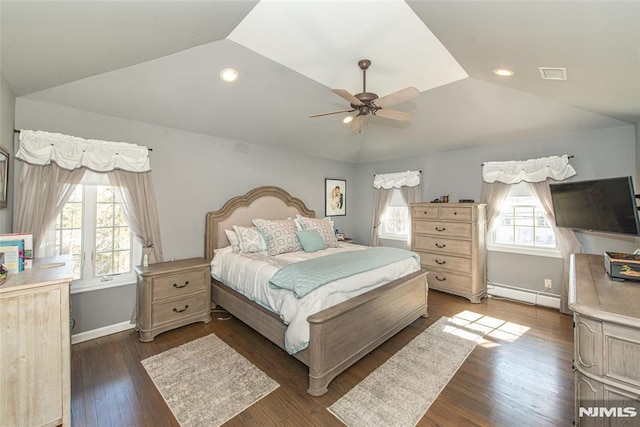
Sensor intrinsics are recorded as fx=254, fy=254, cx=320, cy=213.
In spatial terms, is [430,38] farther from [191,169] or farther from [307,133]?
[191,169]

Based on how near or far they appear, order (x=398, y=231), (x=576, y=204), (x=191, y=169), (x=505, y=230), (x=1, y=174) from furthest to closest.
A: (x=398, y=231), (x=505, y=230), (x=191, y=169), (x=576, y=204), (x=1, y=174)

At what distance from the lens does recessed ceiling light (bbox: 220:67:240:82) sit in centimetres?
268

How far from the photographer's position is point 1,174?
201cm

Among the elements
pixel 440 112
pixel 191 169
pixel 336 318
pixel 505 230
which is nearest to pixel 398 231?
pixel 505 230

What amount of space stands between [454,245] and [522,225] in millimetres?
1071

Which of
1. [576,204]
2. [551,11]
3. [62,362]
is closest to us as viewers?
[551,11]

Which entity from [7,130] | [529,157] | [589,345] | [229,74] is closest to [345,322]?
[589,345]

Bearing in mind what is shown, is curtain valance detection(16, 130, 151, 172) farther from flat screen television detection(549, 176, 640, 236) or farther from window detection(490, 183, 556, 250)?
window detection(490, 183, 556, 250)

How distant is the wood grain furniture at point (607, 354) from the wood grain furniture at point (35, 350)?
2.89 meters

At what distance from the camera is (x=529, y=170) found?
12.3 feet

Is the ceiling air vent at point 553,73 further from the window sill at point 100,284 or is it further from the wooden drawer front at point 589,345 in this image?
the window sill at point 100,284

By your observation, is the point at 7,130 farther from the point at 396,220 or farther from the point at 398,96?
the point at 396,220

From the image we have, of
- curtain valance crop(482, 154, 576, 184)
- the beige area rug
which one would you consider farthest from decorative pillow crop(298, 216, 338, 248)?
curtain valance crop(482, 154, 576, 184)

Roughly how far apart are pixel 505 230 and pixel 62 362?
17.5 ft
